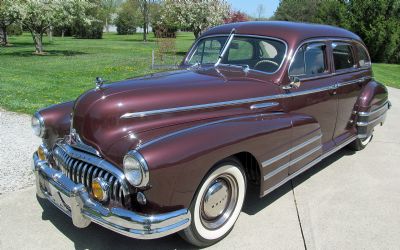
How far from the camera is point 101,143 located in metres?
2.98

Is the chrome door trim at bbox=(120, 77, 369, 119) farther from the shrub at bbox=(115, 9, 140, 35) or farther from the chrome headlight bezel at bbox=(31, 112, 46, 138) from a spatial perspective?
the shrub at bbox=(115, 9, 140, 35)

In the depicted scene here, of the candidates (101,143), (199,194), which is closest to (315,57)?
(199,194)

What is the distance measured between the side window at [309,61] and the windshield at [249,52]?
0.61 ft

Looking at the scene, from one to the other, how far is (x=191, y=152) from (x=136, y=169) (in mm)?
408

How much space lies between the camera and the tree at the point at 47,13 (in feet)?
61.4

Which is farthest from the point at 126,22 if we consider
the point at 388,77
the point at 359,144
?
the point at 359,144

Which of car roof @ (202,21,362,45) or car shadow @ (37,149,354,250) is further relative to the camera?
car roof @ (202,21,362,45)

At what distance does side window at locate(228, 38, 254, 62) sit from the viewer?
4.30 meters

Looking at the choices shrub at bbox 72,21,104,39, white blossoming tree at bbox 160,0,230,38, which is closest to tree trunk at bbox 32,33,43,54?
white blossoming tree at bbox 160,0,230,38

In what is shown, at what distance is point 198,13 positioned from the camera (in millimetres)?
23031

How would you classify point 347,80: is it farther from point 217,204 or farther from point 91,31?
point 91,31

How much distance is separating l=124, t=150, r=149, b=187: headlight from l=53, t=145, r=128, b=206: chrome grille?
110mm

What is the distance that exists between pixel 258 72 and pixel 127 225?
7.06 feet

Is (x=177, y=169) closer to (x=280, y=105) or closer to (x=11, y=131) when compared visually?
(x=280, y=105)
